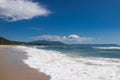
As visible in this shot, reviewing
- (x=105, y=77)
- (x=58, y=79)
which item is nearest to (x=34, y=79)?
(x=58, y=79)

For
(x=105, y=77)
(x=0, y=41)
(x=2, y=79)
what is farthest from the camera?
(x=0, y=41)

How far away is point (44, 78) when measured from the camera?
9.17m

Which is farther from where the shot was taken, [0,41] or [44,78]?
[0,41]

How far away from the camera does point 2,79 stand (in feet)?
29.0

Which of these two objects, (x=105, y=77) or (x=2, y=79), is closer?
(x=2, y=79)

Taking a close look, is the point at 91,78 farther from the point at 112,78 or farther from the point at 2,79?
the point at 2,79

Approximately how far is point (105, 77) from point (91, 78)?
2.40ft

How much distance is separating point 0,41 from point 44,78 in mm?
144876

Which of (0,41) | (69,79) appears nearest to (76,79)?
(69,79)

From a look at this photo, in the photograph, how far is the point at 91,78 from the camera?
365 inches

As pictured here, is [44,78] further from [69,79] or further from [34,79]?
[69,79]

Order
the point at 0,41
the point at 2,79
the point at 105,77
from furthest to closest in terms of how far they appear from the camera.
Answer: the point at 0,41 < the point at 105,77 < the point at 2,79

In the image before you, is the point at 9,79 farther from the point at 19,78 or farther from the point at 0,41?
the point at 0,41

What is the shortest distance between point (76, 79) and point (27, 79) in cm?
212
